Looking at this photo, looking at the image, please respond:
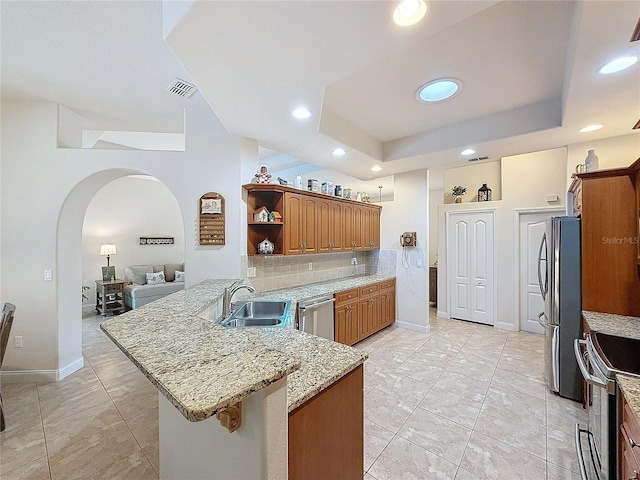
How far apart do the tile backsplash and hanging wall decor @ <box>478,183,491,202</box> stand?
6.11 feet

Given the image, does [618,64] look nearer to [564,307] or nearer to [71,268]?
[564,307]

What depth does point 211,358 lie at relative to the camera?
0.83m

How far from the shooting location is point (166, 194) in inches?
269

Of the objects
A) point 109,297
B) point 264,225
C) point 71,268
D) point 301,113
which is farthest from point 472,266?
point 109,297

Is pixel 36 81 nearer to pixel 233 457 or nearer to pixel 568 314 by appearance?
pixel 233 457

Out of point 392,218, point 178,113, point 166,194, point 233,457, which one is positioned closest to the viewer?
point 233,457

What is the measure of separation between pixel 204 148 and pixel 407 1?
2.49 m

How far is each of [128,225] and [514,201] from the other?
26.6ft

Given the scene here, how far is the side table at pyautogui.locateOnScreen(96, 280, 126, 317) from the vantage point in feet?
17.5

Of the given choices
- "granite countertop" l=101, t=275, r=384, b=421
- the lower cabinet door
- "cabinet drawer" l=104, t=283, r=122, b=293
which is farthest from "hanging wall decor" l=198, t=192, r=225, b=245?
"cabinet drawer" l=104, t=283, r=122, b=293

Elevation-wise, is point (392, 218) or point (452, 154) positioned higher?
point (452, 154)

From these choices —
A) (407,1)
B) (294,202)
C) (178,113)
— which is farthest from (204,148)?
(407,1)

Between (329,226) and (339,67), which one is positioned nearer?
(339,67)

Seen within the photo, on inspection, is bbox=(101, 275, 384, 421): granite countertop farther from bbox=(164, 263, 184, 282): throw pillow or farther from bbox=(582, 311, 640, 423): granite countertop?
bbox=(164, 263, 184, 282): throw pillow
